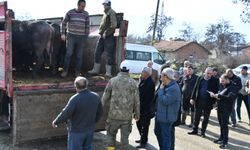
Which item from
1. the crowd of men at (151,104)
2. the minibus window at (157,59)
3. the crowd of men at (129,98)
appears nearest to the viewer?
the crowd of men at (129,98)

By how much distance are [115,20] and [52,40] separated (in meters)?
1.29

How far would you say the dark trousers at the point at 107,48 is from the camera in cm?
741

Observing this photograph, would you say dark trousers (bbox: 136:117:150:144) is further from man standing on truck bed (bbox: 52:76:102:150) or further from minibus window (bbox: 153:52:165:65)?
minibus window (bbox: 153:52:165:65)

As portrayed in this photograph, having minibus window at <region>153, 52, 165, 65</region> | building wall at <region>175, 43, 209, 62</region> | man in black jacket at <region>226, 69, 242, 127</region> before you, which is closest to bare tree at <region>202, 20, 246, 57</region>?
building wall at <region>175, 43, 209, 62</region>

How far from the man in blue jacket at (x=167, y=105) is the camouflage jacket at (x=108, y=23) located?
1683mm

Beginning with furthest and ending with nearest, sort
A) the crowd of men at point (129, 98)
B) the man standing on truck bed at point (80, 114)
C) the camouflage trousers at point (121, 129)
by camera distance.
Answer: the camouflage trousers at point (121, 129), the crowd of men at point (129, 98), the man standing on truck bed at point (80, 114)

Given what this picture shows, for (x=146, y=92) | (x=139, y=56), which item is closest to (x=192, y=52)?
(x=139, y=56)

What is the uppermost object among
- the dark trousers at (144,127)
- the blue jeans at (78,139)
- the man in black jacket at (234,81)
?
the man in black jacket at (234,81)

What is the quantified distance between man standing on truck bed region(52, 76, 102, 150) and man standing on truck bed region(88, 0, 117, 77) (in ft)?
6.84

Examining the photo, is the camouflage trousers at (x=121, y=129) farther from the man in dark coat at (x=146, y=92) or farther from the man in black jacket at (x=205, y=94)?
the man in black jacket at (x=205, y=94)

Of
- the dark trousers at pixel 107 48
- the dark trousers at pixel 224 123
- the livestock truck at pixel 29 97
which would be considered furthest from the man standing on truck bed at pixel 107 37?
the dark trousers at pixel 224 123

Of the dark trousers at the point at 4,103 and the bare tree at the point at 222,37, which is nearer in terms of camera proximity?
the dark trousers at the point at 4,103

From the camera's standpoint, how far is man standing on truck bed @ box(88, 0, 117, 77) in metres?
7.25

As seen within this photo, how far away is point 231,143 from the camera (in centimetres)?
839
